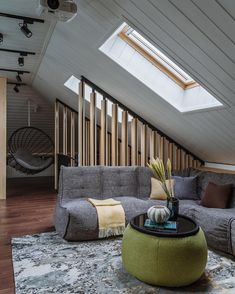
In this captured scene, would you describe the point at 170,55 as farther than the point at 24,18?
No

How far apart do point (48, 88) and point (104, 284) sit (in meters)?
4.64

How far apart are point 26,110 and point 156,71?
463cm

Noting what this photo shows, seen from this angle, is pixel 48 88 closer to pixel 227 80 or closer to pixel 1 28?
pixel 1 28

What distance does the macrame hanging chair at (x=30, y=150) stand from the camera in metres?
5.91

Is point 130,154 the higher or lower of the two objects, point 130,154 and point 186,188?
Answer: the higher

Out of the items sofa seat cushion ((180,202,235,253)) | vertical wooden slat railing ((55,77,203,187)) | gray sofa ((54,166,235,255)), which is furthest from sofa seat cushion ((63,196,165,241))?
vertical wooden slat railing ((55,77,203,187))

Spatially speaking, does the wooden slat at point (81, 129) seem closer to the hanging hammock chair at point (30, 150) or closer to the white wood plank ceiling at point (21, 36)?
the white wood plank ceiling at point (21, 36)

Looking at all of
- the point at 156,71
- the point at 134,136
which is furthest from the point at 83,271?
the point at 134,136

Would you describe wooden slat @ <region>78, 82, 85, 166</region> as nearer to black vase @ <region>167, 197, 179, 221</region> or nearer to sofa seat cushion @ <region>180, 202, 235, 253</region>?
sofa seat cushion @ <region>180, 202, 235, 253</region>

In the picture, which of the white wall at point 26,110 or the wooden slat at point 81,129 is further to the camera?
the white wall at point 26,110

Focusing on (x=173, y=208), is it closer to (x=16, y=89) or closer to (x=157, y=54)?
(x=157, y=54)

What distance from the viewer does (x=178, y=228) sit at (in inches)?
92.4

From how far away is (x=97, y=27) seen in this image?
2879 millimetres

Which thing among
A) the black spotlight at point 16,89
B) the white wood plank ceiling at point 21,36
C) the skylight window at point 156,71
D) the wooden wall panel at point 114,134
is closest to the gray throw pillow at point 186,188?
the skylight window at point 156,71
